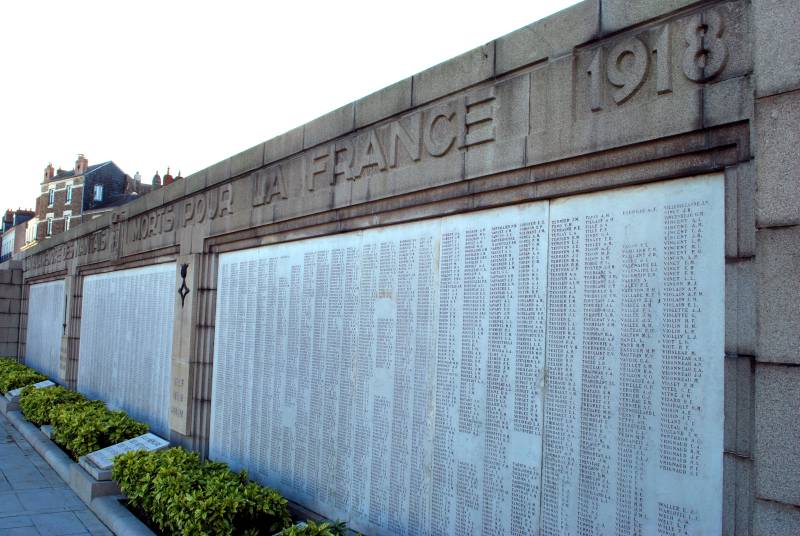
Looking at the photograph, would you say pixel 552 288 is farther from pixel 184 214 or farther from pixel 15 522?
pixel 184 214

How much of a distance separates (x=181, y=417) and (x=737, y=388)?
767 centimetres

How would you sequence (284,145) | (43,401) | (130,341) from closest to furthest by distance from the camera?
1. (284,145)
2. (130,341)
3. (43,401)

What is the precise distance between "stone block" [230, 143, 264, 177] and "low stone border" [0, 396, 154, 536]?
410cm

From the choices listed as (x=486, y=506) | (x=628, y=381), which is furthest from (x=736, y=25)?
(x=486, y=506)

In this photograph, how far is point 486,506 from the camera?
15.6 ft

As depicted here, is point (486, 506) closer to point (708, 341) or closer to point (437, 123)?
point (708, 341)

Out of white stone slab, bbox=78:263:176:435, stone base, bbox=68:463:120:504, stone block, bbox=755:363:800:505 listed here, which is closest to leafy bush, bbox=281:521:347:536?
stone block, bbox=755:363:800:505

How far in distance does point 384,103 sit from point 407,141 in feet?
1.74

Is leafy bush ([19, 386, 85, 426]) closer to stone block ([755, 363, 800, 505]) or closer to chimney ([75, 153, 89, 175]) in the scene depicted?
stone block ([755, 363, 800, 505])

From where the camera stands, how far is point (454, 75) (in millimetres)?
5293

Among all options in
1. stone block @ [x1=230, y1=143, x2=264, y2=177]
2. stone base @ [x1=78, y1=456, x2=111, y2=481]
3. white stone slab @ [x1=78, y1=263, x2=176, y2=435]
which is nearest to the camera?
stone block @ [x1=230, y1=143, x2=264, y2=177]

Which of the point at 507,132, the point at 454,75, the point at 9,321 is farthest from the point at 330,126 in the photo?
the point at 9,321

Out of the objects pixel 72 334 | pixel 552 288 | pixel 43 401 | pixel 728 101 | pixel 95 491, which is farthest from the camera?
pixel 72 334

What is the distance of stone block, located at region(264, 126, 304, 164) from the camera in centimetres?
735
